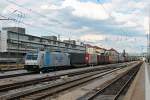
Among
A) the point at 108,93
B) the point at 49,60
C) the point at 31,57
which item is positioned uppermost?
the point at 31,57

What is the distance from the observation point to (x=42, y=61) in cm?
4219

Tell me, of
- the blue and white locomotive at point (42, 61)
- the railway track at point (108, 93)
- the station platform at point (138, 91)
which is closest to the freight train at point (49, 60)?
the blue and white locomotive at point (42, 61)

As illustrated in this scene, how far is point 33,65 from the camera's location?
41.0 metres

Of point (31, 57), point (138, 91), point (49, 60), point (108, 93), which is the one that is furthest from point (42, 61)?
A: point (108, 93)

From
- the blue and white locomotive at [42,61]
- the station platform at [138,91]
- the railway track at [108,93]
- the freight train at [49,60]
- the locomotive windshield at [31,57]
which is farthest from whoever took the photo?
the locomotive windshield at [31,57]

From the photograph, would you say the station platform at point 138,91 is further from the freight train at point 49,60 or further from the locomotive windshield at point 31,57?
the locomotive windshield at point 31,57

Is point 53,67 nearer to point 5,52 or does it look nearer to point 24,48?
point 5,52

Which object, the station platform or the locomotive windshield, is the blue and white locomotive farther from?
the station platform

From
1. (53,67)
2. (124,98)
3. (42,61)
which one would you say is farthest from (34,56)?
(124,98)

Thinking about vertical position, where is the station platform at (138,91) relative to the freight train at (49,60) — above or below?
below

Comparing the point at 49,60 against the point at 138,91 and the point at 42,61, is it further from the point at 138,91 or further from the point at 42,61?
the point at 138,91

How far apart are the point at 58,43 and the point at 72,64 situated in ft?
252

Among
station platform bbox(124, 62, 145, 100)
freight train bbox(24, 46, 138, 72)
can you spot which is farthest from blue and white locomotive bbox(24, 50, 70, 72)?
station platform bbox(124, 62, 145, 100)

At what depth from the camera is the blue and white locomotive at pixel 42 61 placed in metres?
41.2
